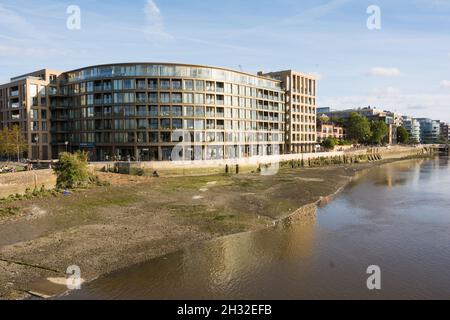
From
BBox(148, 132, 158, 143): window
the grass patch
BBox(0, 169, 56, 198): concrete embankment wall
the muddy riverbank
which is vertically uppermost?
BBox(148, 132, 158, 143): window

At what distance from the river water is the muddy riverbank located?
8.66 feet

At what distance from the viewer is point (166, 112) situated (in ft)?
302

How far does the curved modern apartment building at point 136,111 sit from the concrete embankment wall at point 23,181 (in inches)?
1305

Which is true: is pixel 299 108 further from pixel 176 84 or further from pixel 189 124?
pixel 176 84

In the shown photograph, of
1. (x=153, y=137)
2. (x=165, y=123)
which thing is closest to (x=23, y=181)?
(x=153, y=137)

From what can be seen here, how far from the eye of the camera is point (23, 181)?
1965 inches

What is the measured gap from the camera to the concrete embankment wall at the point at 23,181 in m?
46.9

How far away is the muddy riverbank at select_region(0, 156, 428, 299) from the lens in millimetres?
26734

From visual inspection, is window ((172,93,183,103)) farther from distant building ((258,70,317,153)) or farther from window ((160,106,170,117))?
distant building ((258,70,317,153))

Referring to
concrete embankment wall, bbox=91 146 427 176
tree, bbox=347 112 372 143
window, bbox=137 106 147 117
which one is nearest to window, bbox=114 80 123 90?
window, bbox=137 106 147 117

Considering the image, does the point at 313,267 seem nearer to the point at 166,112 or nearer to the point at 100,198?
the point at 100,198

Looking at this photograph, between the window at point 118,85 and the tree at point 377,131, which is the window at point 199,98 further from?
the tree at point 377,131

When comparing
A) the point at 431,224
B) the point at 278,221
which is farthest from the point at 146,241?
the point at 431,224
